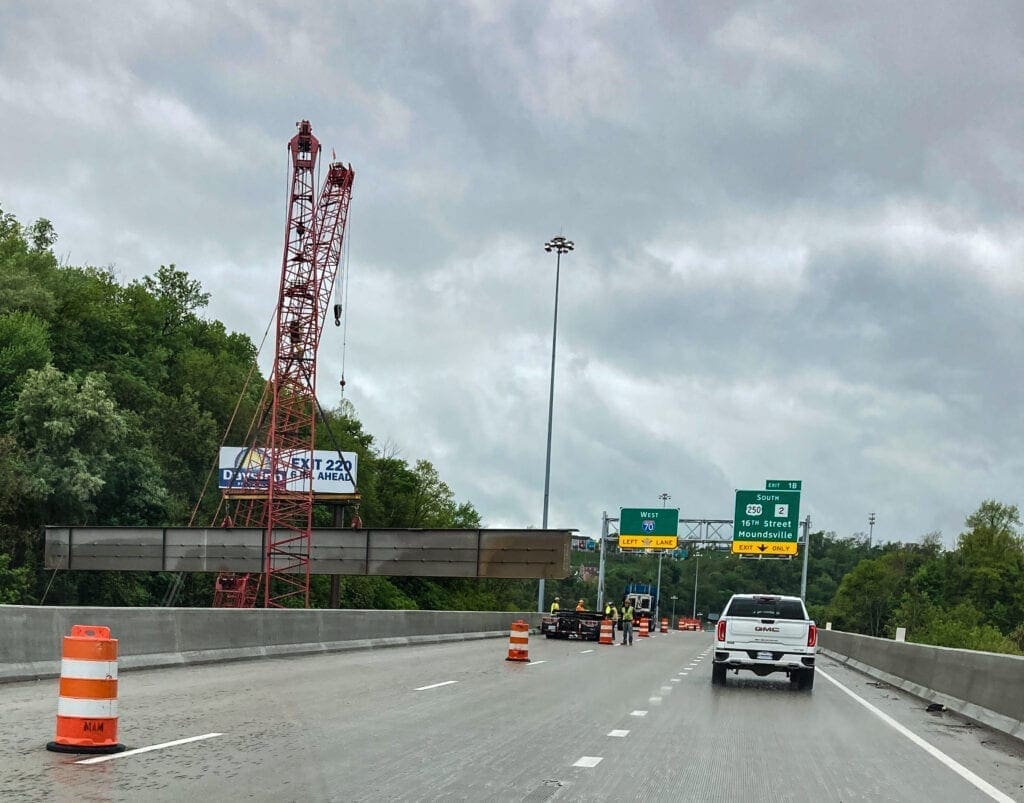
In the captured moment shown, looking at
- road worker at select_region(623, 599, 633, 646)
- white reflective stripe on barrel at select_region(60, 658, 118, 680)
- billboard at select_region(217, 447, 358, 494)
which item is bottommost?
road worker at select_region(623, 599, 633, 646)

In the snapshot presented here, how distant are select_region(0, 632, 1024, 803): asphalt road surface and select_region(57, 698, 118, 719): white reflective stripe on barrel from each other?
1.35ft

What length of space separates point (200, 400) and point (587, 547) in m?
32.5

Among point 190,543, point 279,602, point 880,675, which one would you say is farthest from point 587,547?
point 880,675

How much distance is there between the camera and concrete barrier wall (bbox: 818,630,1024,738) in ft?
51.4

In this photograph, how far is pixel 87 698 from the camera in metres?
10.3

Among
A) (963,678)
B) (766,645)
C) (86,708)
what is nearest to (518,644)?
(766,645)

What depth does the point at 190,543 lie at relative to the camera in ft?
210

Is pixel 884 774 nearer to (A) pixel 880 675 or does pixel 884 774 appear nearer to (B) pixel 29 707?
(B) pixel 29 707

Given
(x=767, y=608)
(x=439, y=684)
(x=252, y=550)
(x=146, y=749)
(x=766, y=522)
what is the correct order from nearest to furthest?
(x=146, y=749) < (x=439, y=684) < (x=767, y=608) < (x=252, y=550) < (x=766, y=522)

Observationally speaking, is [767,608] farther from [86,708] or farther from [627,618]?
[627,618]

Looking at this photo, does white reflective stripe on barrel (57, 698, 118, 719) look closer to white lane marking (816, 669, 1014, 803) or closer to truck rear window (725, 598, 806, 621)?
white lane marking (816, 669, 1014, 803)

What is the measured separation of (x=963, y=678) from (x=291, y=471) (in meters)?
62.0

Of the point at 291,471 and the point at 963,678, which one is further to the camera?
the point at 291,471

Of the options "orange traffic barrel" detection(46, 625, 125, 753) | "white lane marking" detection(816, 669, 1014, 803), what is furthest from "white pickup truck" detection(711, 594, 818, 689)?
"orange traffic barrel" detection(46, 625, 125, 753)
